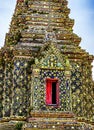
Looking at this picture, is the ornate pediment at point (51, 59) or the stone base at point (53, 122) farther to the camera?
the ornate pediment at point (51, 59)

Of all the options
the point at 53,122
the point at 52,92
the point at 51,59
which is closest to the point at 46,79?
the point at 52,92

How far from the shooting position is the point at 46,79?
58.7ft

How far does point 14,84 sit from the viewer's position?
18.2 m

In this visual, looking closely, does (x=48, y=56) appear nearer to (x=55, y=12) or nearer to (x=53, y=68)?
(x=53, y=68)

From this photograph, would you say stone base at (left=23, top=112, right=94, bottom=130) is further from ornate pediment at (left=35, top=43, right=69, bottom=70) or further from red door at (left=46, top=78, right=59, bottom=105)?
ornate pediment at (left=35, top=43, right=69, bottom=70)

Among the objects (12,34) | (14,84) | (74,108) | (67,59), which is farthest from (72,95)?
(12,34)

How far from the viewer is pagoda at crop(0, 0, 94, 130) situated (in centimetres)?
1711

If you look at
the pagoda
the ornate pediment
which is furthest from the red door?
the ornate pediment

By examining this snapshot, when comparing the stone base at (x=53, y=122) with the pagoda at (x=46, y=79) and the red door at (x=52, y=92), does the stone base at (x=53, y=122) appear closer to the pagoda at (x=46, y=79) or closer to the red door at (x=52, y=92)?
the pagoda at (x=46, y=79)

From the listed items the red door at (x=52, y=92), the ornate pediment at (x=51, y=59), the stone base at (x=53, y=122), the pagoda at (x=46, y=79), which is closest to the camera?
the stone base at (x=53, y=122)

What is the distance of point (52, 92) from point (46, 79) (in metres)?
0.76

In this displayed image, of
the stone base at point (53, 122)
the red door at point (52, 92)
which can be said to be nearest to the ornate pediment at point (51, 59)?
the red door at point (52, 92)

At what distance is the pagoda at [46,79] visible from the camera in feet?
56.1

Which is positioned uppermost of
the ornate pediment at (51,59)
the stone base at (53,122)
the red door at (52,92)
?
the ornate pediment at (51,59)
